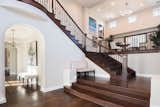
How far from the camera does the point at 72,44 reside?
5.77 m

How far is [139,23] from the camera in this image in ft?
31.2

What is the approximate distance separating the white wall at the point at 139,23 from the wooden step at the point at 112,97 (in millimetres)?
7000

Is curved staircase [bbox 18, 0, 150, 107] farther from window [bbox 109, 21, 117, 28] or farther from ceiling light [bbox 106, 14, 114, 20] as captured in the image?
window [bbox 109, 21, 117, 28]

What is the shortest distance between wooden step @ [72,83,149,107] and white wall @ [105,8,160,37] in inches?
276

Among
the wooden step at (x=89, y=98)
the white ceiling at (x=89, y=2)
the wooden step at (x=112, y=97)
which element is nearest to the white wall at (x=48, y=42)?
the wooden step at (x=89, y=98)

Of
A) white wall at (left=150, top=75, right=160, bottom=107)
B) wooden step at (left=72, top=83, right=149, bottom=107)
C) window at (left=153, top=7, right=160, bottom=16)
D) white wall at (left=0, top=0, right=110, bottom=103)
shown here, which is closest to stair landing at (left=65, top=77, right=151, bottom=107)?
wooden step at (left=72, top=83, right=149, bottom=107)

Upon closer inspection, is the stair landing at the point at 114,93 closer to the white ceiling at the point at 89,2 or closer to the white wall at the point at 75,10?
the white wall at the point at 75,10

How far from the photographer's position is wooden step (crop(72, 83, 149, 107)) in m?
3.27

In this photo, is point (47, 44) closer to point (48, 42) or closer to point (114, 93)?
point (48, 42)

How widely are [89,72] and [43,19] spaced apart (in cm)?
319

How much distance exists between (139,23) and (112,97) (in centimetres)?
747

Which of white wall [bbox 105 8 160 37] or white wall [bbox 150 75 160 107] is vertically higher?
white wall [bbox 105 8 160 37]

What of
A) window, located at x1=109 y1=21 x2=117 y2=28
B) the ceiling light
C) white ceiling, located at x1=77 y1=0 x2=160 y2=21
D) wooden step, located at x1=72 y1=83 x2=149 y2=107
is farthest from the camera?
window, located at x1=109 y1=21 x2=117 y2=28

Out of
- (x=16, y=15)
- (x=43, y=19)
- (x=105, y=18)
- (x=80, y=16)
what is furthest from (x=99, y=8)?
(x=16, y=15)
